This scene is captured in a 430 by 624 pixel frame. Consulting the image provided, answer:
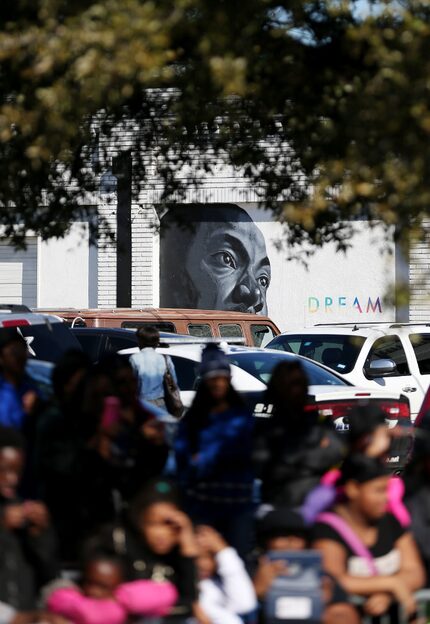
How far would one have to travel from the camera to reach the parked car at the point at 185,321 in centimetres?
1867

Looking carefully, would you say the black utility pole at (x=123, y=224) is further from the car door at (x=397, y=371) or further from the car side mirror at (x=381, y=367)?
the car door at (x=397, y=371)

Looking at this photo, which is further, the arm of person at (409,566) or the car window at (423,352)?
the car window at (423,352)

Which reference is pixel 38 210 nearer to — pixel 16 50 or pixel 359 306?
pixel 16 50

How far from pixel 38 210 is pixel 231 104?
4.61 feet

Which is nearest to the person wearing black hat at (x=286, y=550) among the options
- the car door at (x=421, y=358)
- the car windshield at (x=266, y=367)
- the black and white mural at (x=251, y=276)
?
the car windshield at (x=266, y=367)

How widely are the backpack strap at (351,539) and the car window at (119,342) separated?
9451mm

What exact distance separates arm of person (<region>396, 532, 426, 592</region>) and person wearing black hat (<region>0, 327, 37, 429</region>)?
7.65 ft

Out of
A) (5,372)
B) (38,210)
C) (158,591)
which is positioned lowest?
(158,591)

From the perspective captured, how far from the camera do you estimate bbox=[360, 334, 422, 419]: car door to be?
56.0 ft

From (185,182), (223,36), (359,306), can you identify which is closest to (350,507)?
(223,36)

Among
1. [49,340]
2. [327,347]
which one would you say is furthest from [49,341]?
[327,347]

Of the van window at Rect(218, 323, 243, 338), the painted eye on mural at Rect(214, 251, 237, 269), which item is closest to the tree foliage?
the van window at Rect(218, 323, 243, 338)

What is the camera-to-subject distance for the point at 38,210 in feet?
28.0

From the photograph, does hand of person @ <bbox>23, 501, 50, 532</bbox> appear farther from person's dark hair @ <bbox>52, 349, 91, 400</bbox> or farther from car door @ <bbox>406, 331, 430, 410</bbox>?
car door @ <bbox>406, 331, 430, 410</bbox>
